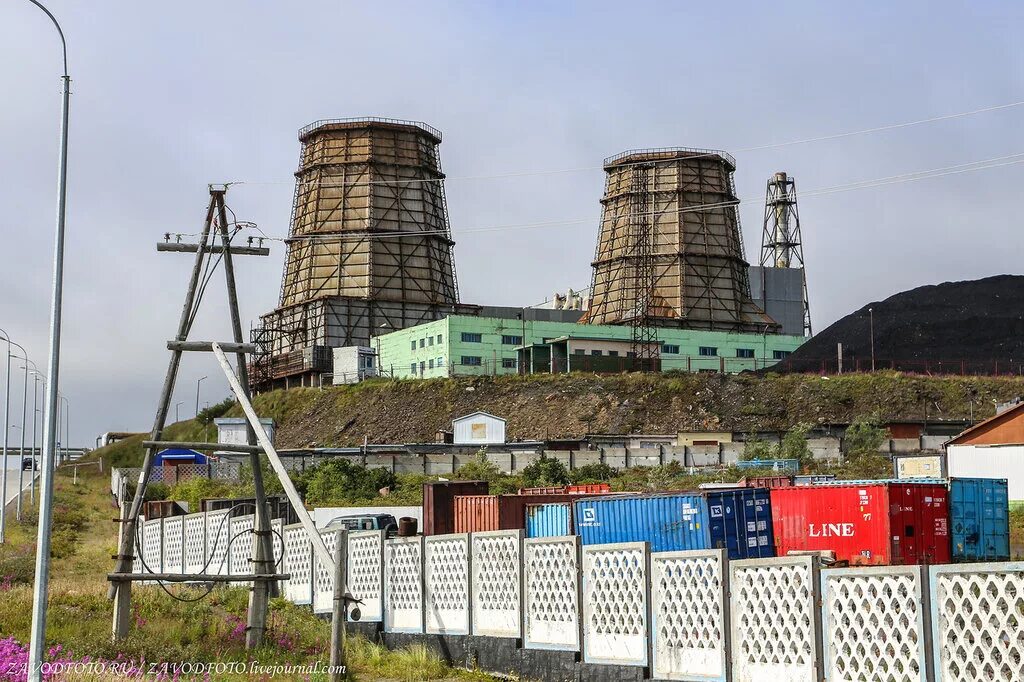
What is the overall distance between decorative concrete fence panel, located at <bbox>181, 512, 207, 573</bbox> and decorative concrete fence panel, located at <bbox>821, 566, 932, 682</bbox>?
71.4 feet

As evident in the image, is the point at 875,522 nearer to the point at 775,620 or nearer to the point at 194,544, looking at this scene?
the point at 194,544

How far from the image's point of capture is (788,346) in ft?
361

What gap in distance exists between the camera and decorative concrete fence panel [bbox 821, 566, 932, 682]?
1381 centimetres

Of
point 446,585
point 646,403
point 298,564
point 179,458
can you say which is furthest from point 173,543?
point 646,403

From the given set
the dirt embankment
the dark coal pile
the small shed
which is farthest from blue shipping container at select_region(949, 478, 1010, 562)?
the dark coal pile

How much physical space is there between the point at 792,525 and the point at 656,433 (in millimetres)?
48482

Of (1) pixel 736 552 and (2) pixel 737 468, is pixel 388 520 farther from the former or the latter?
(2) pixel 737 468

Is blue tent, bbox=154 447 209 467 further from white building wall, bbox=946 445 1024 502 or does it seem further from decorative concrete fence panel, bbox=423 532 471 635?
decorative concrete fence panel, bbox=423 532 471 635

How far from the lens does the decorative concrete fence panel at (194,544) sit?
109ft

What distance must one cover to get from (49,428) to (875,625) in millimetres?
10585

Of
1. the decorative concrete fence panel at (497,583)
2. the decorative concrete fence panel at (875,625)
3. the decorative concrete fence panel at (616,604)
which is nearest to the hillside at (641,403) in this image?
the decorative concrete fence panel at (497,583)

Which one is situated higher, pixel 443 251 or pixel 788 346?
pixel 443 251

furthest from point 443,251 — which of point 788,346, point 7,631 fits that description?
point 7,631

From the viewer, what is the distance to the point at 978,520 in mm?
35062
